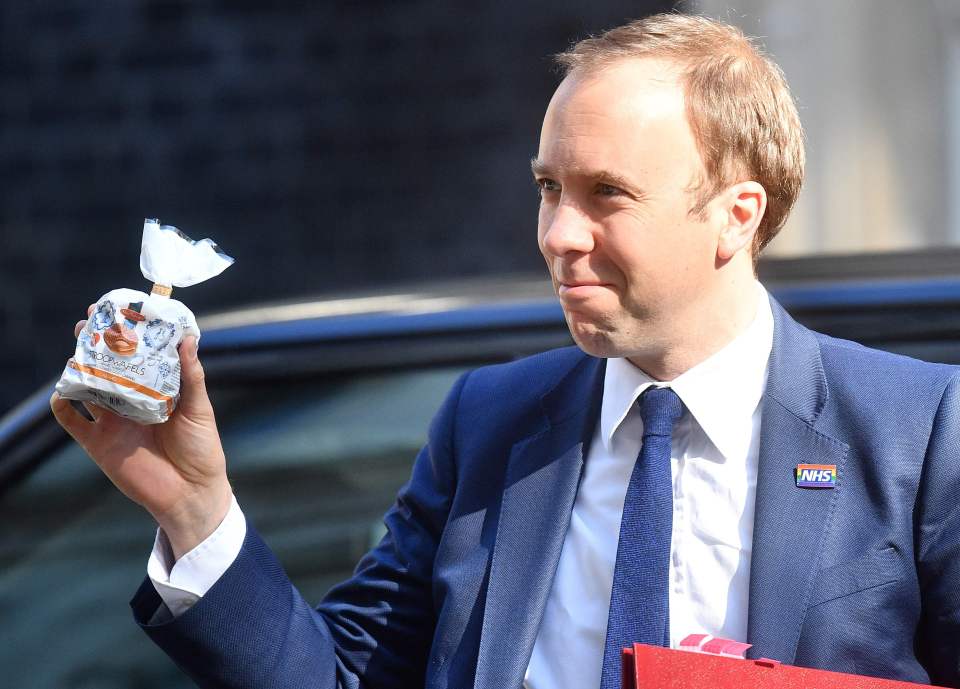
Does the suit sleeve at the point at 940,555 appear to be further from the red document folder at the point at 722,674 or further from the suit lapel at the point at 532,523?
the suit lapel at the point at 532,523

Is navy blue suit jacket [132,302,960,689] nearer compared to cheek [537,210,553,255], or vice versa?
navy blue suit jacket [132,302,960,689]

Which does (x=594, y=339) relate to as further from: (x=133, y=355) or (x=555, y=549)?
(x=133, y=355)

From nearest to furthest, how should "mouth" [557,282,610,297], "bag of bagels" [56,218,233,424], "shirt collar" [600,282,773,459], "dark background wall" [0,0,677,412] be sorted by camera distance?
"bag of bagels" [56,218,233,424] < "mouth" [557,282,610,297] < "shirt collar" [600,282,773,459] < "dark background wall" [0,0,677,412]

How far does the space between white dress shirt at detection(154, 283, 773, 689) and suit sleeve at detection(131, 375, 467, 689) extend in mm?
39

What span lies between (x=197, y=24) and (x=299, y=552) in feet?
14.7

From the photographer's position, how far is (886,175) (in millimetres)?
6797

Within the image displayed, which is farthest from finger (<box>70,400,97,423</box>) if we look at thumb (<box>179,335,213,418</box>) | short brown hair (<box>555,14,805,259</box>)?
short brown hair (<box>555,14,805,259</box>)

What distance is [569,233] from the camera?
191cm

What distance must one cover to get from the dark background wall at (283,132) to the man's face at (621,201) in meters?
4.73

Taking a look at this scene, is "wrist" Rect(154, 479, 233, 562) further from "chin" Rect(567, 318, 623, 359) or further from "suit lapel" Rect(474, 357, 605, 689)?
"chin" Rect(567, 318, 623, 359)

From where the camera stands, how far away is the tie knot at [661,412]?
203cm

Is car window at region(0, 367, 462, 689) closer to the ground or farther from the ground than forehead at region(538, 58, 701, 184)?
closer to the ground

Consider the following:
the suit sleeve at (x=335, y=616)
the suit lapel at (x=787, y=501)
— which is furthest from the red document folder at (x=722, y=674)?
the suit sleeve at (x=335, y=616)

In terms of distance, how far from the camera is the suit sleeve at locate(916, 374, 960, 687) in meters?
1.83
